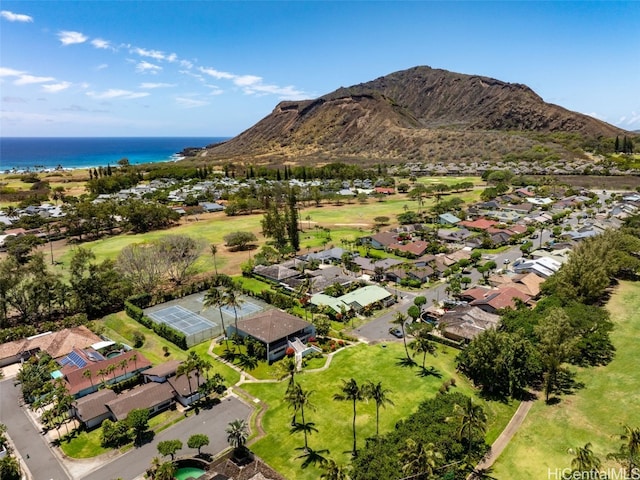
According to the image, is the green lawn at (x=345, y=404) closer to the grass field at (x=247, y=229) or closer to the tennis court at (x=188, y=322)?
the tennis court at (x=188, y=322)

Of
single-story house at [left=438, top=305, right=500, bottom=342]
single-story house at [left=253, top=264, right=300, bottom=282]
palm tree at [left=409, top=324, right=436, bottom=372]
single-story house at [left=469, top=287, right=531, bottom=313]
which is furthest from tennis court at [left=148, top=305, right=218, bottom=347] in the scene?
single-story house at [left=469, top=287, right=531, bottom=313]

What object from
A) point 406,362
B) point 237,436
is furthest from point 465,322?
point 237,436

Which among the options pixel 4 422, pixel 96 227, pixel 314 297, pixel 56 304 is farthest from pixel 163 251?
pixel 96 227

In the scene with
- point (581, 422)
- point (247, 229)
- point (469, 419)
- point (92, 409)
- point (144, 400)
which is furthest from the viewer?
point (247, 229)

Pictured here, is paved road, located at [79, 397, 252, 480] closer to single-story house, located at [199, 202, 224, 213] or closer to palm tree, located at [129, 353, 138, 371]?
palm tree, located at [129, 353, 138, 371]

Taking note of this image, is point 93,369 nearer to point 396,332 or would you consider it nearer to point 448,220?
point 396,332

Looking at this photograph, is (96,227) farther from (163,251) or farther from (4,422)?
(4,422)
